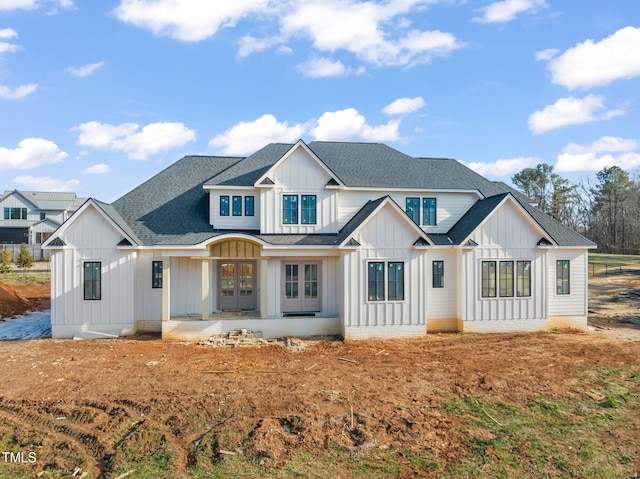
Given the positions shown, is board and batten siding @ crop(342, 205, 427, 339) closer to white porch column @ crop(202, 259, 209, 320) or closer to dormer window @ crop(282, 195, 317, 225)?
dormer window @ crop(282, 195, 317, 225)

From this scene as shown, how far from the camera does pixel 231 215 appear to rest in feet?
53.5

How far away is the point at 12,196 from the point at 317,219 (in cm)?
5624

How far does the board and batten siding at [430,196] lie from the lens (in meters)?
16.7

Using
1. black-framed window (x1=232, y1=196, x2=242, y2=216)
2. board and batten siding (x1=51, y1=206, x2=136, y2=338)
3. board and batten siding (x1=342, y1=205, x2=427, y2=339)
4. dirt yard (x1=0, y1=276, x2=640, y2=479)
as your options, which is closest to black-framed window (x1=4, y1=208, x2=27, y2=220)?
board and batten siding (x1=51, y1=206, x2=136, y2=338)

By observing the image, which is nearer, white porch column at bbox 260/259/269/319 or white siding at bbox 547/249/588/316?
white porch column at bbox 260/259/269/319

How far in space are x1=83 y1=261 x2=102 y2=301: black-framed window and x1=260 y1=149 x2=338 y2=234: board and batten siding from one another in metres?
6.32

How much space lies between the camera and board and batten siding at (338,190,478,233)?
657 inches

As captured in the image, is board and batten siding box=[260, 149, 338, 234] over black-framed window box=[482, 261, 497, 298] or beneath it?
over

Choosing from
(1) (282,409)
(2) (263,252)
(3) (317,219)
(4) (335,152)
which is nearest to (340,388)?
(1) (282,409)

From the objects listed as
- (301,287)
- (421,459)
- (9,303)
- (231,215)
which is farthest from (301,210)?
(9,303)

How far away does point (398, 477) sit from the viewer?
5.76 meters

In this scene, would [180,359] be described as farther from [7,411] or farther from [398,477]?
[398,477]

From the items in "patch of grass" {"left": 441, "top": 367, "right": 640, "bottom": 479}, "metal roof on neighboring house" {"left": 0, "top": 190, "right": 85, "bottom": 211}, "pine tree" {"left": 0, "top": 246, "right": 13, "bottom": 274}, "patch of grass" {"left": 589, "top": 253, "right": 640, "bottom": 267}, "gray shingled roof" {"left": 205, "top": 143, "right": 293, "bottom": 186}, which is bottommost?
"patch of grass" {"left": 441, "top": 367, "right": 640, "bottom": 479}

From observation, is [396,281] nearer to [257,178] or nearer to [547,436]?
Answer: [257,178]
